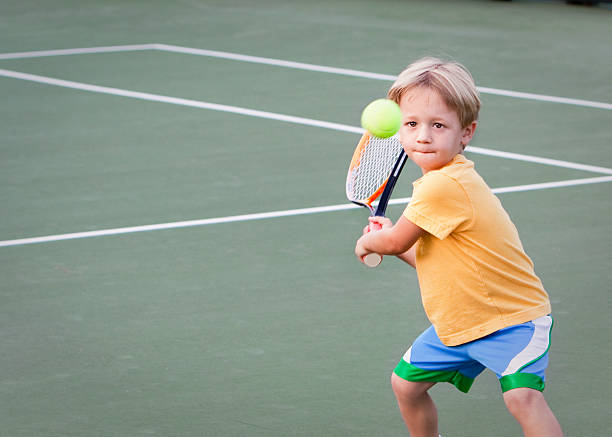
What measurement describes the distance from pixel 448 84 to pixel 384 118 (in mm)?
240

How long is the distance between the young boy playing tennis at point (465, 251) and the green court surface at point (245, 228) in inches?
36.8

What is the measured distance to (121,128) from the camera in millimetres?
9078

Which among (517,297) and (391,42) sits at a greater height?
(517,297)

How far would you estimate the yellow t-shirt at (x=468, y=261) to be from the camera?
317 centimetres

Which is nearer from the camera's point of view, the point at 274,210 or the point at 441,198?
the point at 441,198

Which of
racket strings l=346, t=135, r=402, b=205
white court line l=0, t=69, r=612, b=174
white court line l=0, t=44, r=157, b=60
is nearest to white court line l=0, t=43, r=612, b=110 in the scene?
white court line l=0, t=44, r=157, b=60

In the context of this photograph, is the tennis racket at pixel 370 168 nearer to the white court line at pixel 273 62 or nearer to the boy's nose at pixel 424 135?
the boy's nose at pixel 424 135

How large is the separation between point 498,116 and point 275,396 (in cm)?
567

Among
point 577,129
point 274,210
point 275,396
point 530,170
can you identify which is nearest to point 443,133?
point 275,396

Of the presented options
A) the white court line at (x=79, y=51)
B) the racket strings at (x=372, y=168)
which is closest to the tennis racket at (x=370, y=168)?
the racket strings at (x=372, y=168)

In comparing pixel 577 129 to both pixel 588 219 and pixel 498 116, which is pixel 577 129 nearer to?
pixel 498 116

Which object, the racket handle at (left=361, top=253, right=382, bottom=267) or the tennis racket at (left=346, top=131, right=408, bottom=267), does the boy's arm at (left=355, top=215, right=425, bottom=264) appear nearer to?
the racket handle at (left=361, top=253, right=382, bottom=267)

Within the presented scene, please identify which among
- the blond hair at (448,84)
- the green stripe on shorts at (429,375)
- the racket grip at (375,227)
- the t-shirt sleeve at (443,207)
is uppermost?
the blond hair at (448,84)

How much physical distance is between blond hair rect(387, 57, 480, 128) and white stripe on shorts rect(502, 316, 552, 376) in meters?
0.64
